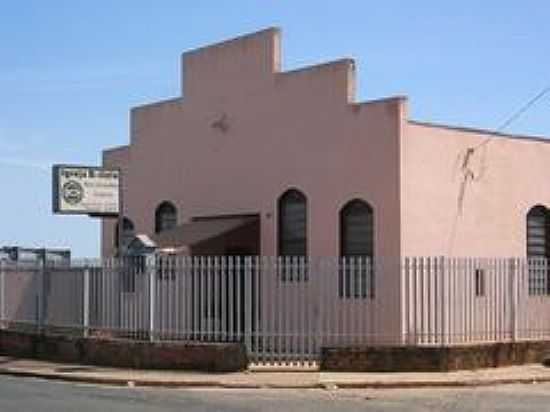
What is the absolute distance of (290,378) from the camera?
68.5 feet

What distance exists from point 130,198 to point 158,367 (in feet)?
33.8

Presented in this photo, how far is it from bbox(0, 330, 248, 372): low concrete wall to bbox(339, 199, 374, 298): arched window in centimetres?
288

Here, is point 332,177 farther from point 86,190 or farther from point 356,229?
point 86,190

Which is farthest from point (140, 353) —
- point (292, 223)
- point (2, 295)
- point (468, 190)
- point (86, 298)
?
point (468, 190)

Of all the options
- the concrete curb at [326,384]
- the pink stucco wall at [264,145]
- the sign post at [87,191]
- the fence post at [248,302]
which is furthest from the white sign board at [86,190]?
the concrete curb at [326,384]

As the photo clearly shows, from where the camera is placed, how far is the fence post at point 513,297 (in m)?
23.8

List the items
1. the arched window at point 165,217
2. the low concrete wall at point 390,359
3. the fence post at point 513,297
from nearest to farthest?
the low concrete wall at point 390,359 → the fence post at point 513,297 → the arched window at point 165,217

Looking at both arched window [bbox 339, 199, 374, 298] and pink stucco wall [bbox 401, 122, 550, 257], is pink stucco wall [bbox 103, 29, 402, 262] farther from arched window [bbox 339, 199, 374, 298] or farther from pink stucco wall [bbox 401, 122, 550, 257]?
pink stucco wall [bbox 401, 122, 550, 257]

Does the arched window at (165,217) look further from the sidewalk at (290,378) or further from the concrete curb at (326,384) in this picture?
the concrete curb at (326,384)

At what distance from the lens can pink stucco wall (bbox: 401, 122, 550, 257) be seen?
2445 cm

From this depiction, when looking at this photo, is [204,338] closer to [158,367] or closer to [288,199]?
[158,367]

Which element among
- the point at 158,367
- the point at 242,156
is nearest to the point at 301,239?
the point at 242,156

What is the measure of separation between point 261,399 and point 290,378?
107 inches

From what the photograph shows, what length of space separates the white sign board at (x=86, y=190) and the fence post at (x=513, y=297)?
9216mm
